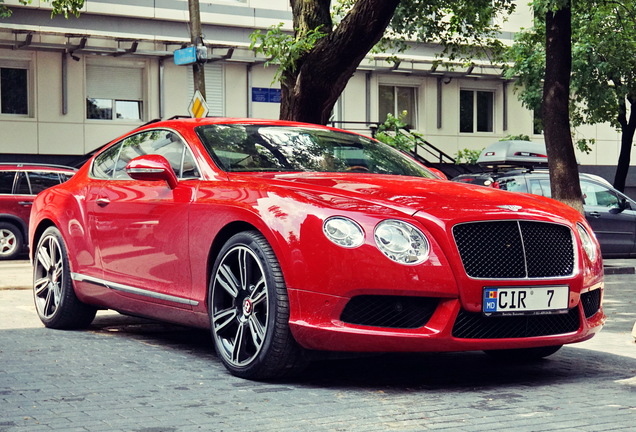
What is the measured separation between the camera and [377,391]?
5629 mm

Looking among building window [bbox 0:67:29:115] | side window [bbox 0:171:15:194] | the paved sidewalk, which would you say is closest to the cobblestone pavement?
the paved sidewalk

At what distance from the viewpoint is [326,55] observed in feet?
44.4

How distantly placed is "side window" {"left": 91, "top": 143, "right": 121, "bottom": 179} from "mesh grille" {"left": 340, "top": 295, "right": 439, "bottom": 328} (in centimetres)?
283

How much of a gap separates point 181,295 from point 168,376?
0.67m

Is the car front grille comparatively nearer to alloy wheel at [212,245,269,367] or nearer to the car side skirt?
alloy wheel at [212,245,269,367]

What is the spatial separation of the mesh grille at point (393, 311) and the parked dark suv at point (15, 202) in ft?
50.8

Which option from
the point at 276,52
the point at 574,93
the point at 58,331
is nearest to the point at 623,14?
the point at 574,93

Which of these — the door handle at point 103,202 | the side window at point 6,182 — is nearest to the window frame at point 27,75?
the side window at point 6,182

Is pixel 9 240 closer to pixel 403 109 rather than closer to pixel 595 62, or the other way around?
pixel 595 62

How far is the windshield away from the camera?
666 cm

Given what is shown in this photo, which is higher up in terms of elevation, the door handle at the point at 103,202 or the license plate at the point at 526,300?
the door handle at the point at 103,202

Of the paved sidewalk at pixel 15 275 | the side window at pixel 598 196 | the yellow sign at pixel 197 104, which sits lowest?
the paved sidewalk at pixel 15 275

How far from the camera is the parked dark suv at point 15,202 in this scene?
20.1m

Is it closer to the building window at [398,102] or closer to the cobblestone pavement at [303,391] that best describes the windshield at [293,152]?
the cobblestone pavement at [303,391]
